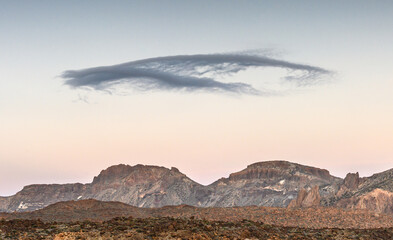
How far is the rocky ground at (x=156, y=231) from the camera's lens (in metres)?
31.7

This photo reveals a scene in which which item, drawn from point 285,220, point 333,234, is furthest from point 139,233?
point 285,220

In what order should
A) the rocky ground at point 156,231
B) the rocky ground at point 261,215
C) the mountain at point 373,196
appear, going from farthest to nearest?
1. the mountain at point 373,196
2. the rocky ground at point 261,215
3. the rocky ground at point 156,231

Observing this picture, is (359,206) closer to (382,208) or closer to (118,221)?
(382,208)

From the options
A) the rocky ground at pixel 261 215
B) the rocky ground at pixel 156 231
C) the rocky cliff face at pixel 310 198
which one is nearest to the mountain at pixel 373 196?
the rocky cliff face at pixel 310 198

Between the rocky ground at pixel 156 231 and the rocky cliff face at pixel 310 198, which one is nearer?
the rocky ground at pixel 156 231

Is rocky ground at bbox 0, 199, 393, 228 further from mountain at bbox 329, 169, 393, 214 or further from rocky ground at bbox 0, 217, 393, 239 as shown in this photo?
mountain at bbox 329, 169, 393, 214

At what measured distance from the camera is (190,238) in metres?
30.7

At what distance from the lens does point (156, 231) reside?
32688 mm

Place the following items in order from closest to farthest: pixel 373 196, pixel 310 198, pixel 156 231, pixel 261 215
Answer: pixel 156 231
pixel 261 215
pixel 373 196
pixel 310 198

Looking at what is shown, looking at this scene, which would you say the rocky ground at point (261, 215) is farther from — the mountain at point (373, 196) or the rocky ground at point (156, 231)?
the mountain at point (373, 196)

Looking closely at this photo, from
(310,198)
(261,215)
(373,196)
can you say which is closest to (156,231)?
(261,215)

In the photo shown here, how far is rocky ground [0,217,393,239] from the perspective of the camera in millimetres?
31672

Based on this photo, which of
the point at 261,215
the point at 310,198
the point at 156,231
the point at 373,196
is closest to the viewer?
the point at 156,231

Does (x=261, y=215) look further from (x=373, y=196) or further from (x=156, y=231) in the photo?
(x=373, y=196)
